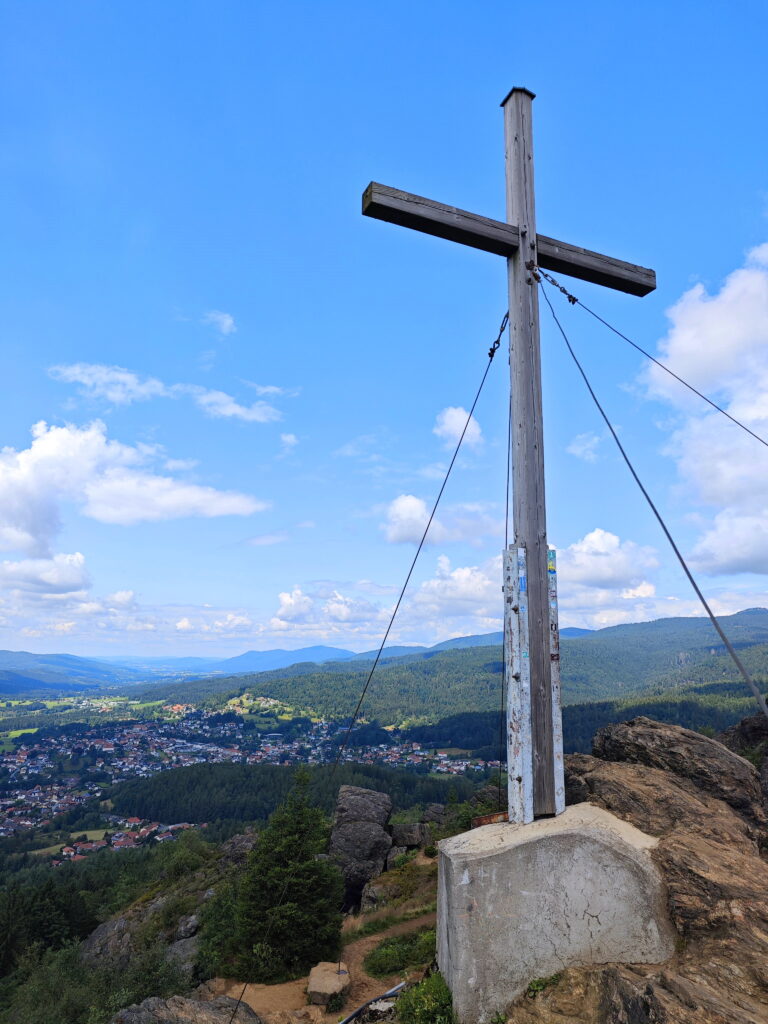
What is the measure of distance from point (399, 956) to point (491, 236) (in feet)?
56.8

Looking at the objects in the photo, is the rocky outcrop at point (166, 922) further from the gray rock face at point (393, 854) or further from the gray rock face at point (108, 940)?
the gray rock face at point (393, 854)

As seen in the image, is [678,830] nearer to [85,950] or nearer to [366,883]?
[366,883]

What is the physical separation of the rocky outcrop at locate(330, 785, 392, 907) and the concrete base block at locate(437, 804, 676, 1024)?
2950 cm

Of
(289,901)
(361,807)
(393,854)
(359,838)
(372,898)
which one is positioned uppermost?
(289,901)

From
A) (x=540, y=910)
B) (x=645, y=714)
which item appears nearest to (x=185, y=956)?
(x=540, y=910)

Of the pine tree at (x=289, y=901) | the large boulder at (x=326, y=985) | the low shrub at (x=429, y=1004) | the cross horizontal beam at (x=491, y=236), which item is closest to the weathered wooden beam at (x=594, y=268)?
the cross horizontal beam at (x=491, y=236)

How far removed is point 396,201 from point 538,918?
22.7 ft

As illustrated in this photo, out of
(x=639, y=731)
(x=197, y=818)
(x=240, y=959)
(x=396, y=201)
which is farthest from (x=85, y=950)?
(x=197, y=818)

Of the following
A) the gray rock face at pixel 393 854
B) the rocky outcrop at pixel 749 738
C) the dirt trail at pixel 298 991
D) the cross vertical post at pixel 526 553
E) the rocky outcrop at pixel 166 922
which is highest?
the cross vertical post at pixel 526 553

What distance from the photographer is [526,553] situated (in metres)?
5.83

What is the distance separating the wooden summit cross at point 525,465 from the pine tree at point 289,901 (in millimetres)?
13507

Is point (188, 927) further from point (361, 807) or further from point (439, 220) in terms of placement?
point (439, 220)

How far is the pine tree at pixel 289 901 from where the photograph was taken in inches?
630

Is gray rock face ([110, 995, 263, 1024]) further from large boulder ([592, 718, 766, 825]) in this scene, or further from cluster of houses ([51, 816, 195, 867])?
cluster of houses ([51, 816, 195, 867])
